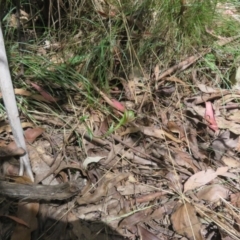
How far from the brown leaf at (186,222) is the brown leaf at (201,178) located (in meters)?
0.11

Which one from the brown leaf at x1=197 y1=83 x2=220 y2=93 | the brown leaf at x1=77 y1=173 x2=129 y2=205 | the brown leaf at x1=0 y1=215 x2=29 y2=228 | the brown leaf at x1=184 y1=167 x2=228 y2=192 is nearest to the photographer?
the brown leaf at x1=0 y1=215 x2=29 y2=228

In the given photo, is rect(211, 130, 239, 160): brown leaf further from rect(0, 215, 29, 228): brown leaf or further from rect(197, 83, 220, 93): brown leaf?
rect(0, 215, 29, 228): brown leaf

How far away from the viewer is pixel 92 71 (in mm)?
2197

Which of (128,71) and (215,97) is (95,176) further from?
(215,97)

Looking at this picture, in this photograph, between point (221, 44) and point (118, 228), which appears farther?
point (221, 44)

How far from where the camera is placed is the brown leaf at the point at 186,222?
1670mm

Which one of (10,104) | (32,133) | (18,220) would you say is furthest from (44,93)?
(18,220)

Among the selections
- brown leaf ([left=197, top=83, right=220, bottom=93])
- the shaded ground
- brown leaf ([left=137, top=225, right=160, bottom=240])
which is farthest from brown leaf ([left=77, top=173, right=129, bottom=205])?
brown leaf ([left=197, top=83, right=220, bottom=93])

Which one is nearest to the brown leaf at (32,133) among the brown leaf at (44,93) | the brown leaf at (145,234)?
the brown leaf at (44,93)

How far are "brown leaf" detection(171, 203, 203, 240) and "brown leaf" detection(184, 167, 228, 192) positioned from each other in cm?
11

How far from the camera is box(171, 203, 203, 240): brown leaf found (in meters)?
1.67

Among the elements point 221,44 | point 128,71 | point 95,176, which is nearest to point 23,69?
point 128,71

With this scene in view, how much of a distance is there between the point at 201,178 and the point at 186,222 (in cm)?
24

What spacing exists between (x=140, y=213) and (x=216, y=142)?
55 centimetres
